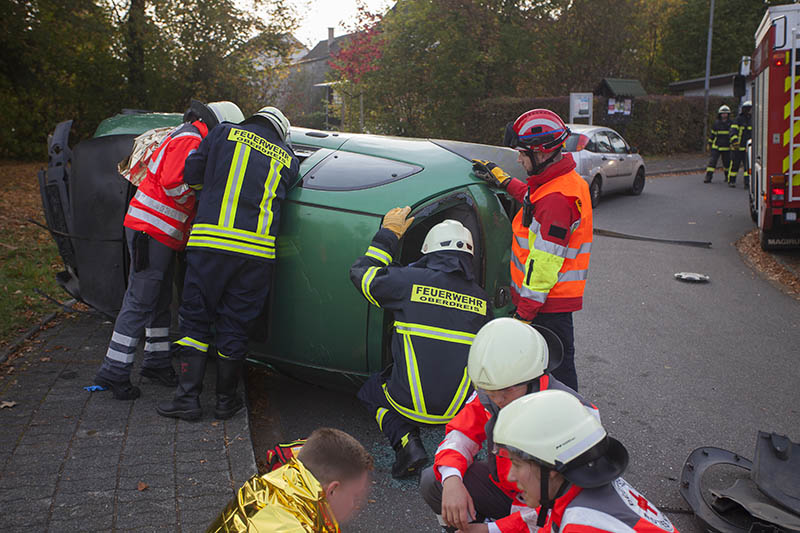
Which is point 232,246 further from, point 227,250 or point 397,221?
point 397,221

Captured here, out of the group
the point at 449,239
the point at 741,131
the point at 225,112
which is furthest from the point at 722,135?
the point at 449,239

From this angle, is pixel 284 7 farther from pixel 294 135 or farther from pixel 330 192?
pixel 330 192

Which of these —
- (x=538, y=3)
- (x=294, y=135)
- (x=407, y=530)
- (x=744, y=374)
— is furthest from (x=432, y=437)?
(x=538, y=3)

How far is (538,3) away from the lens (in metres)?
23.3

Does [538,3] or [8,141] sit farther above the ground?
[538,3]

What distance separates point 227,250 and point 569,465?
8.87 ft

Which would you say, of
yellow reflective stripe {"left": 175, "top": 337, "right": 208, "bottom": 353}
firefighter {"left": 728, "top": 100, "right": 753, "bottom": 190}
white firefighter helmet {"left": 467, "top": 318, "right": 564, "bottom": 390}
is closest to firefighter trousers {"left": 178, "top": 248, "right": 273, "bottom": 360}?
yellow reflective stripe {"left": 175, "top": 337, "right": 208, "bottom": 353}

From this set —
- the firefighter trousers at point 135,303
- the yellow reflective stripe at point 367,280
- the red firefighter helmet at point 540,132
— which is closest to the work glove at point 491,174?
the red firefighter helmet at point 540,132

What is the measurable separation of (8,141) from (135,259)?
46.0ft

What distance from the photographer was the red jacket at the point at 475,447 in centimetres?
265

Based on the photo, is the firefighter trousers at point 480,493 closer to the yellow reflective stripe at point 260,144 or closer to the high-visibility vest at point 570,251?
the high-visibility vest at point 570,251

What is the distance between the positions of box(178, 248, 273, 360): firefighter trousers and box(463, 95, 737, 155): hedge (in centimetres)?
1932

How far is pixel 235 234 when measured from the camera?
4.02 meters

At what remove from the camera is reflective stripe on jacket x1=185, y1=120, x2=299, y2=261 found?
4031 millimetres
